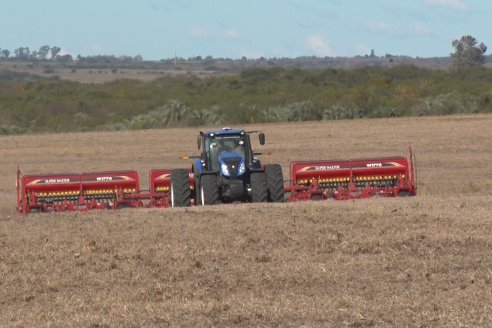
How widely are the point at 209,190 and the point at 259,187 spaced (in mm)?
977

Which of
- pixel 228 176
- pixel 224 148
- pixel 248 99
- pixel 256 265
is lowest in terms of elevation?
pixel 256 265

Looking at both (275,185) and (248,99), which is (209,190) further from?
(248,99)

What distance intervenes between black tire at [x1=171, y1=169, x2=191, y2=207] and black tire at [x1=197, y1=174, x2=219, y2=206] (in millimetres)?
432

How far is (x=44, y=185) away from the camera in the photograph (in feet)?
75.9

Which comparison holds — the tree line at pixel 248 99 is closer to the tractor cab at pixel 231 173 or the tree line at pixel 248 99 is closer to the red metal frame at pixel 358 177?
the red metal frame at pixel 358 177

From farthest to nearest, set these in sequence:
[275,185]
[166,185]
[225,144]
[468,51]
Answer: [468,51]
[166,185]
[225,144]
[275,185]

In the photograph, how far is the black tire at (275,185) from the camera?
21.9 m

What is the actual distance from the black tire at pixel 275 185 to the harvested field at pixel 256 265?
77.8 inches

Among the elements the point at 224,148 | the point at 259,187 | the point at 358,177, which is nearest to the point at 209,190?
the point at 259,187

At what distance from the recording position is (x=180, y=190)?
2217cm

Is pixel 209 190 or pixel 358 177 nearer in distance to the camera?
pixel 209 190

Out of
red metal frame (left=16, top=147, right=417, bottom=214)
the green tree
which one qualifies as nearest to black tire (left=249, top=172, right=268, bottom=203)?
red metal frame (left=16, top=147, right=417, bottom=214)

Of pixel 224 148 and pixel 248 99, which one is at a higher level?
pixel 248 99

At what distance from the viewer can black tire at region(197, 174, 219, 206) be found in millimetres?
21625
